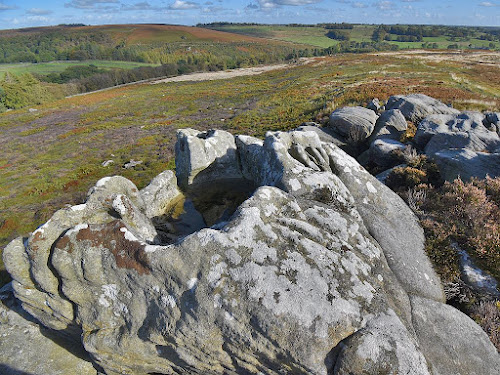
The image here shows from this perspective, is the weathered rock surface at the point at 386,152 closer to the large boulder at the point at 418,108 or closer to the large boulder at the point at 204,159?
the large boulder at the point at 418,108

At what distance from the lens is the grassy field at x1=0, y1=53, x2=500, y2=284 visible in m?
26.8

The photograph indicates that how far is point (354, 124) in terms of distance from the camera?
2295 centimetres

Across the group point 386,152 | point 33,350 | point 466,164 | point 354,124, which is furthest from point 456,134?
point 33,350

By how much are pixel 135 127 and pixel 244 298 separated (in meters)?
46.6

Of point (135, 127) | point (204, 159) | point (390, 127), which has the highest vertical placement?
point (390, 127)

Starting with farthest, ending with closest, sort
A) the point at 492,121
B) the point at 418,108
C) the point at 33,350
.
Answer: the point at 418,108
the point at 492,121
the point at 33,350

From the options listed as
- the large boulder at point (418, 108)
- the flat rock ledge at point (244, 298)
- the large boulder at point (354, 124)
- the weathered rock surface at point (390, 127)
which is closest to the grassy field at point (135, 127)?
the large boulder at point (418, 108)

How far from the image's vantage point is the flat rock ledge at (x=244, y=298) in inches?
253

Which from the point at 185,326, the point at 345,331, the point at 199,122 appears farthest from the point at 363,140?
the point at 199,122

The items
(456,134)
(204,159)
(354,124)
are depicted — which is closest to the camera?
(204,159)

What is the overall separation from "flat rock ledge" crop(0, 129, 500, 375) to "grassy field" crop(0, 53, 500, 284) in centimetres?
1616

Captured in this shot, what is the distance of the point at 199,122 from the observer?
149 feet

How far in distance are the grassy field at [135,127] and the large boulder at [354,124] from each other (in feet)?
30.0

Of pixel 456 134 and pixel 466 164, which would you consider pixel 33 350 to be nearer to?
pixel 466 164
